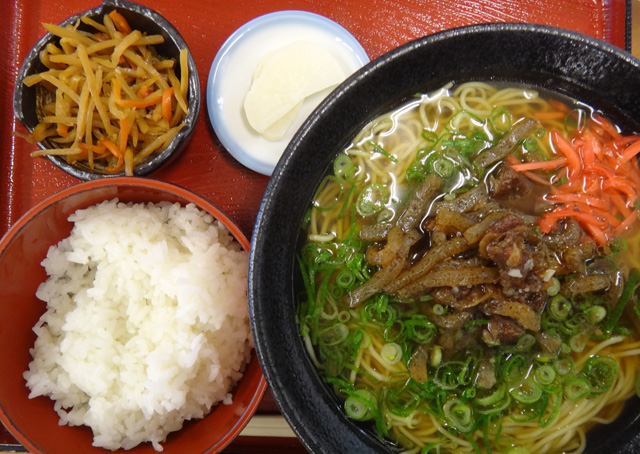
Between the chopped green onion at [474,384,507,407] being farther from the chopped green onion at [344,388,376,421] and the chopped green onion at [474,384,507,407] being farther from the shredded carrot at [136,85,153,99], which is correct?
the shredded carrot at [136,85,153,99]

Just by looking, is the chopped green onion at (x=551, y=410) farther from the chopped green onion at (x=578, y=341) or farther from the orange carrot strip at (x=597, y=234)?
the orange carrot strip at (x=597, y=234)

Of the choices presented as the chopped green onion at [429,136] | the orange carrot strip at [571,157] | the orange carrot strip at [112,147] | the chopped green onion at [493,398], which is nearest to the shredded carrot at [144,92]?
the orange carrot strip at [112,147]

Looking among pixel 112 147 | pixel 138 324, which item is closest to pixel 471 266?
pixel 138 324

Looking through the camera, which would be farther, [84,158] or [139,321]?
[84,158]

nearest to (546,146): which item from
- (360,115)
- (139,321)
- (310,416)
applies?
(360,115)

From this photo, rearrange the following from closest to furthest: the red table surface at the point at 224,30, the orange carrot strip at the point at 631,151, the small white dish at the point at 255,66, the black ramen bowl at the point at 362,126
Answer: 1. the black ramen bowl at the point at 362,126
2. the orange carrot strip at the point at 631,151
3. the small white dish at the point at 255,66
4. the red table surface at the point at 224,30

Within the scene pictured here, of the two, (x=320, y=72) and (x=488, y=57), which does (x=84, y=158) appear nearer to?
(x=320, y=72)

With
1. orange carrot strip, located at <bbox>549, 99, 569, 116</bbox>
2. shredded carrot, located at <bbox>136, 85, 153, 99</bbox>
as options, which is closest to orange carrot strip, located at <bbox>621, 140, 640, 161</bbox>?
orange carrot strip, located at <bbox>549, 99, 569, 116</bbox>
